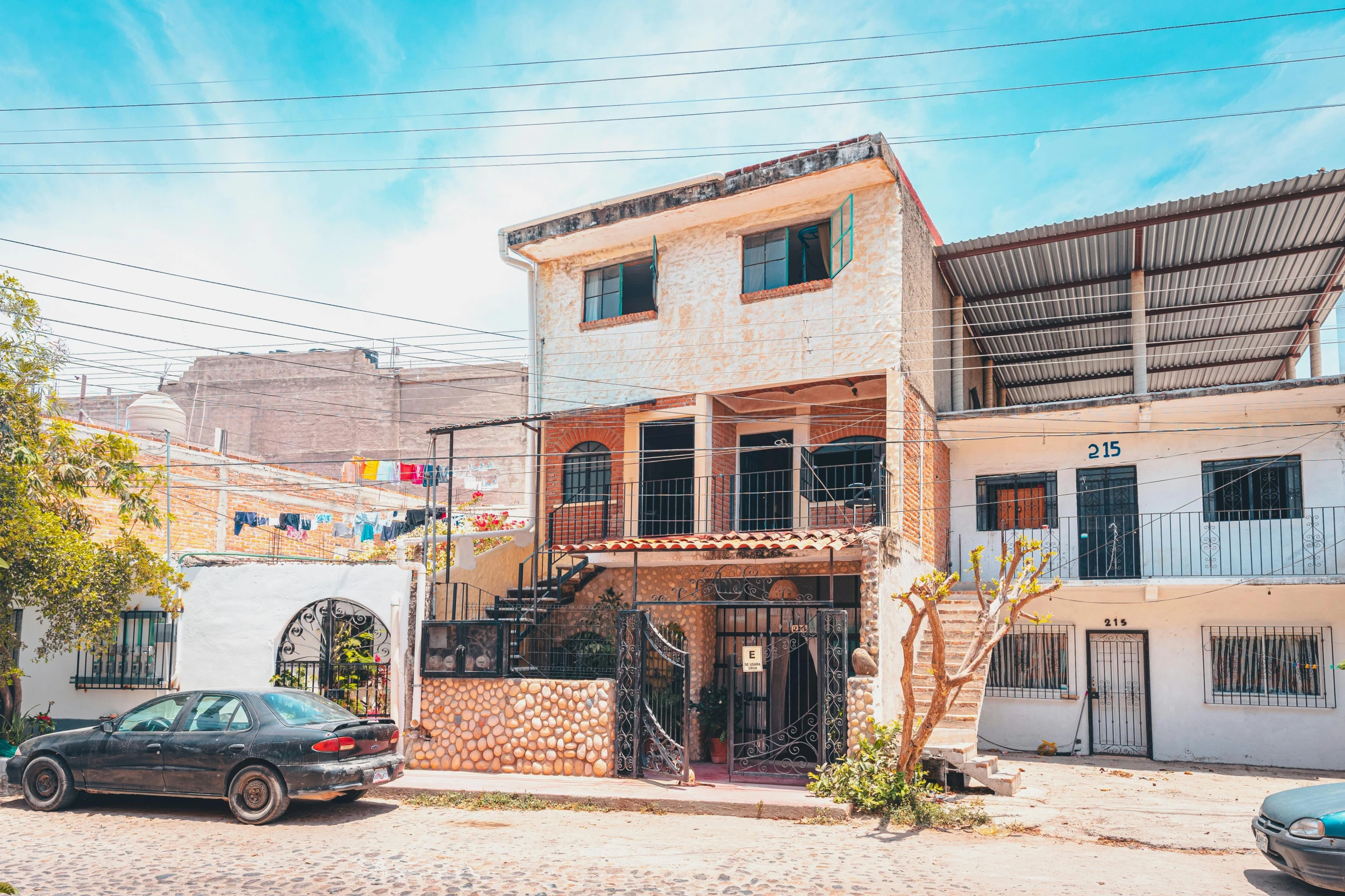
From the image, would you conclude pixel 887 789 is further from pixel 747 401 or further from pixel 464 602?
pixel 464 602

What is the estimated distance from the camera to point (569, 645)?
1553 centimetres

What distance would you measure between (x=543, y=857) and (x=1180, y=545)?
39.3 feet

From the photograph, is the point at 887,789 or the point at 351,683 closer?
the point at 887,789

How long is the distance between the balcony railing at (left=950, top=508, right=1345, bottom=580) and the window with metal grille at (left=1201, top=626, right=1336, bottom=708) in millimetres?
1025

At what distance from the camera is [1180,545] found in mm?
15805

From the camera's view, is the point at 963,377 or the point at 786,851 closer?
the point at 786,851

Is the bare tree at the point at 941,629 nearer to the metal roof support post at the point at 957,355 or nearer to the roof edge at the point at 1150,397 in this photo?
the roof edge at the point at 1150,397

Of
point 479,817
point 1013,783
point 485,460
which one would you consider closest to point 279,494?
point 485,460

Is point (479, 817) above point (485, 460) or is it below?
below

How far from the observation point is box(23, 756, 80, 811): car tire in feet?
34.4

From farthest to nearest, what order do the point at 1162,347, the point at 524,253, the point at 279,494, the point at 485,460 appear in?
the point at 485,460 → the point at 279,494 → the point at 1162,347 → the point at 524,253

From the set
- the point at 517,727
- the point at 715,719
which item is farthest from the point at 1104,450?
the point at 517,727

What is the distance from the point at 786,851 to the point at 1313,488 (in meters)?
11.1

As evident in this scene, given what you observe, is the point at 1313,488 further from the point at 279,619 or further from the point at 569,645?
the point at 279,619
